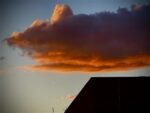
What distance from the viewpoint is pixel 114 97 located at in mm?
2719

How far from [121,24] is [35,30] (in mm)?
1624

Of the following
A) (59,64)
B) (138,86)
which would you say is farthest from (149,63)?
(138,86)

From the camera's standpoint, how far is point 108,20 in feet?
15.3

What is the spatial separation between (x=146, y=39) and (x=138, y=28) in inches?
10.5

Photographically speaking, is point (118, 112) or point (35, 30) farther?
point (35, 30)

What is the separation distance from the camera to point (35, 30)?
464 cm

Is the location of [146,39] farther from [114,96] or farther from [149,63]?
[114,96]

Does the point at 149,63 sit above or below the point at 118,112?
above

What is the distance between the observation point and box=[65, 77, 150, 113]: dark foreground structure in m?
2.71

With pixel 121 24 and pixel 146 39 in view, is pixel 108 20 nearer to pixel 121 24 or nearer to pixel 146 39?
pixel 121 24

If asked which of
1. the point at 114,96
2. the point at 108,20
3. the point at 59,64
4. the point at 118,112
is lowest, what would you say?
the point at 118,112

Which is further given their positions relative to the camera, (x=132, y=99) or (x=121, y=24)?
(x=121, y=24)

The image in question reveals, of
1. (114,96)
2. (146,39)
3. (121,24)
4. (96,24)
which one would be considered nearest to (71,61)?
(96,24)

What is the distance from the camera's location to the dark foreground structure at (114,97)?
2709 mm
